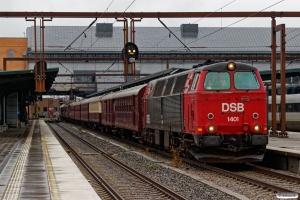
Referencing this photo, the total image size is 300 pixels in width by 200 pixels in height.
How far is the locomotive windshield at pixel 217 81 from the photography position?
1723 cm

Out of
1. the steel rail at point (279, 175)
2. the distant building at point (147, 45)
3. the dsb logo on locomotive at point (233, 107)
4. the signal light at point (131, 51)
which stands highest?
→ the distant building at point (147, 45)

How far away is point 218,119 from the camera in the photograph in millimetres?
17062

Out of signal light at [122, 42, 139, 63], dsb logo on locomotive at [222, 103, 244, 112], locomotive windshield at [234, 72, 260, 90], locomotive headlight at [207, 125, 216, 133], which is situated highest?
signal light at [122, 42, 139, 63]

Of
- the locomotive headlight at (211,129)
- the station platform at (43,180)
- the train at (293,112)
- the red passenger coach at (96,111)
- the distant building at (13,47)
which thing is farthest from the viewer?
the distant building at (13,47)

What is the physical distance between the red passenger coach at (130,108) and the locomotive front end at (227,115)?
33.6ft

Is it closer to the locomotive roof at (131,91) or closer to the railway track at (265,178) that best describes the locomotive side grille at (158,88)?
the railway track at (265,178)

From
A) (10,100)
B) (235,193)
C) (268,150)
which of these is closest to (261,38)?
(10,100)

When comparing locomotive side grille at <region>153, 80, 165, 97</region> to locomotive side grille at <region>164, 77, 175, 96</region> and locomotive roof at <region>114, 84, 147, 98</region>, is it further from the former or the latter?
locomotive roof at <region>114, 84, 147, 98</region>

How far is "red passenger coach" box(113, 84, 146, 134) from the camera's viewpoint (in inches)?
1091

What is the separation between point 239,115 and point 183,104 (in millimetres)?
1982

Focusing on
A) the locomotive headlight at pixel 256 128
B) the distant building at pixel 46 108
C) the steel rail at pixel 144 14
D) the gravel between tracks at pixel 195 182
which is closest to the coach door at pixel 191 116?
the gravel between tracks at pixel 195 182

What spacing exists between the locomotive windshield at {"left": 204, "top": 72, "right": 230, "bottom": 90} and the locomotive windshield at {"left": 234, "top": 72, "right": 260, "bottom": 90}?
265 mm

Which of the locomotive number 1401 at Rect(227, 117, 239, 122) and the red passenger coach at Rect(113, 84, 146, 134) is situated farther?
the red passenger coach at Rect(113, 84, 146, 134)

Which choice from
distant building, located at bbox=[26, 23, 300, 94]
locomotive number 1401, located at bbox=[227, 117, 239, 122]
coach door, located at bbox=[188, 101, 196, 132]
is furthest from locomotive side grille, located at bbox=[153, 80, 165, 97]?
distant building, located at bbox=[26, 23, 300, 94]
